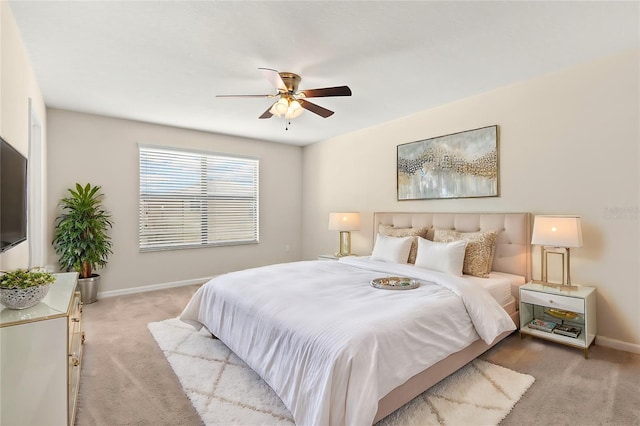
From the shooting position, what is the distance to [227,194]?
568 cm

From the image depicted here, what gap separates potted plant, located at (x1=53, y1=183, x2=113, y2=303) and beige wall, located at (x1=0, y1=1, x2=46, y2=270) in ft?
3.84

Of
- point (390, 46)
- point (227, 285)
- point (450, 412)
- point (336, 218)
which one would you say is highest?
point (390, 46)

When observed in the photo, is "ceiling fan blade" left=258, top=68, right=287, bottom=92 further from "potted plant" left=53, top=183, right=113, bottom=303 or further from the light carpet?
"potted plant" left=53, top=183, right=113, bottom=303

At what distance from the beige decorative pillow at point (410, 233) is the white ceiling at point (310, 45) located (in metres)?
1.61

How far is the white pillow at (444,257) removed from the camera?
312 centimetres

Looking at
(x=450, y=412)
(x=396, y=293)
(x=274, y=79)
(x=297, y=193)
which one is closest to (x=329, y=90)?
(x=274, y=79)

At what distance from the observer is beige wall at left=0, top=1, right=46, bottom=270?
205 centimetres

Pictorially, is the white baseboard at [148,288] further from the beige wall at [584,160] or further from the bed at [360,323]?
the beige wall at [584,160]

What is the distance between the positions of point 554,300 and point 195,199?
496 cm

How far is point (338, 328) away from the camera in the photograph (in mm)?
1795

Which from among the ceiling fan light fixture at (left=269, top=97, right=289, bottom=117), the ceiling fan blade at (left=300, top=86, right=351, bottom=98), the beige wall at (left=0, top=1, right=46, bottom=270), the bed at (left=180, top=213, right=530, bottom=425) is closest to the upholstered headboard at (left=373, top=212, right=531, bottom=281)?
the bed at (left=180, top=213, right=530, bottom=425)

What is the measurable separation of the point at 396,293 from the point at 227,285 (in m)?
1.46

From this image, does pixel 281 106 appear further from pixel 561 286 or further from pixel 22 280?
pixel 561 286

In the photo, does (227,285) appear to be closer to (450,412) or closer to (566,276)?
(450,412)
